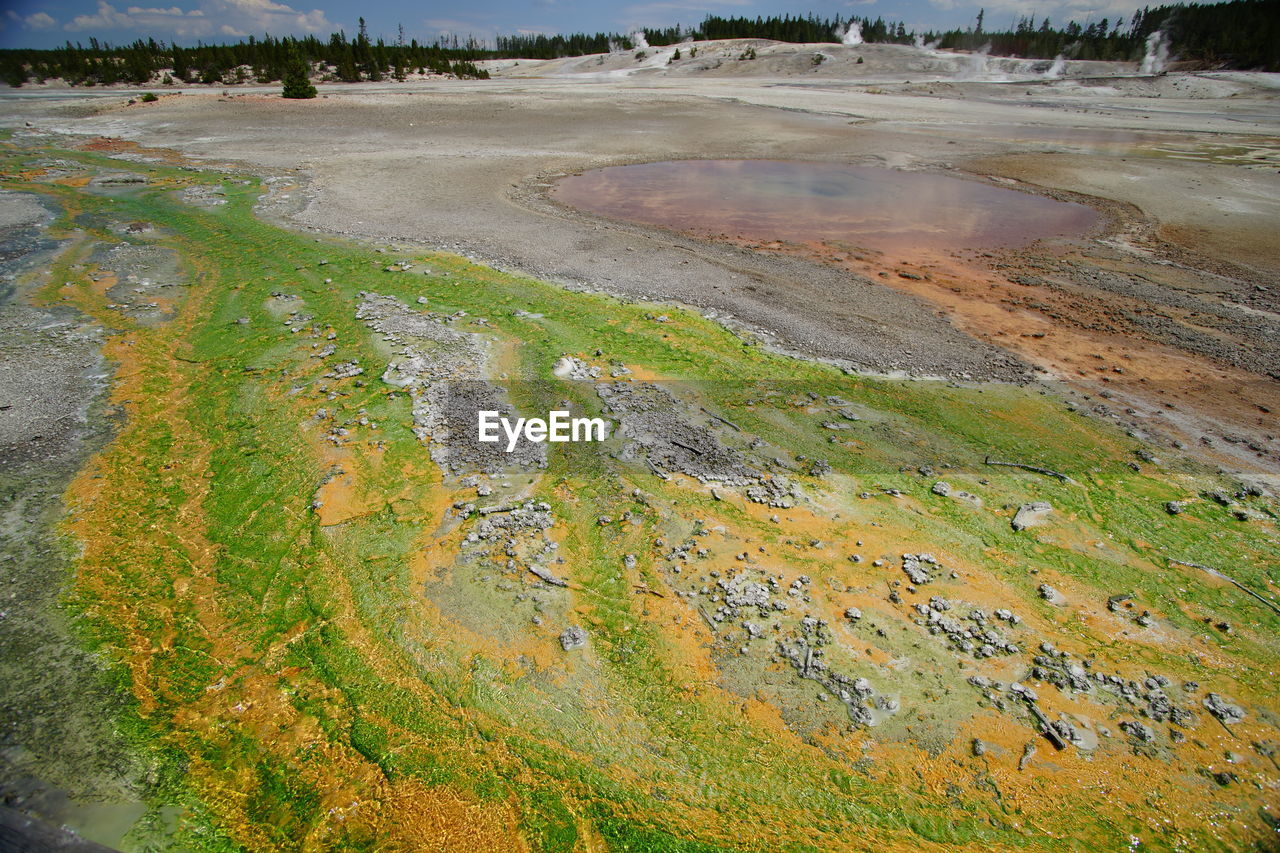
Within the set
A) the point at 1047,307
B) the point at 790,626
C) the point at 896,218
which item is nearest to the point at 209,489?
the point at 790,626

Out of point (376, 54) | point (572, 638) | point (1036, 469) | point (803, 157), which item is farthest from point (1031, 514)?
point (376, 54)

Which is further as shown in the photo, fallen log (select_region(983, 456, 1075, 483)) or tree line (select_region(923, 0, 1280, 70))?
tree line (select_region(923, 0, 1280, 70))

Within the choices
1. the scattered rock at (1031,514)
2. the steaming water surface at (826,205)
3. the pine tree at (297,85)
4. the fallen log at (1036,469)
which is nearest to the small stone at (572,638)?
the scattered rock at (1031,514)

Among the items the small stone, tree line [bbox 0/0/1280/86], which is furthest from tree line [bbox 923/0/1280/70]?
the small stone

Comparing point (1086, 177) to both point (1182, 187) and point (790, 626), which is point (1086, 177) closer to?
point (1182, 187)

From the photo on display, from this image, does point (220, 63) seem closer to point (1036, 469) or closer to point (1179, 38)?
point (1036, 469)

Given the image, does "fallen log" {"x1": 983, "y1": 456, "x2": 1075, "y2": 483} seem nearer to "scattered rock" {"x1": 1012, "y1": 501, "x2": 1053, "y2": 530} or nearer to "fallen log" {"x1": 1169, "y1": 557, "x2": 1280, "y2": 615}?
"scattered rock" {"x1": 1012, "y1": 501, "x2": 1053, "y2": 530}

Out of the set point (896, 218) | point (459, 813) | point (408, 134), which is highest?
point (408, 134)

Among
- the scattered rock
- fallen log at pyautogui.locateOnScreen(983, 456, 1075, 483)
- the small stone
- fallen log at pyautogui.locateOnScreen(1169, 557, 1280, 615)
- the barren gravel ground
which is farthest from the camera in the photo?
the barren gravel ground
